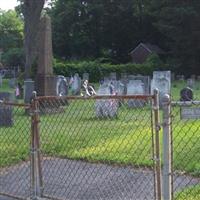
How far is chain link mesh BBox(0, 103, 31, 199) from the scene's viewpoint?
8289 mm

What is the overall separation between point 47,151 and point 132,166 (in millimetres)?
2206

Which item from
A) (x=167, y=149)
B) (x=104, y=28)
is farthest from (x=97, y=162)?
(x=104, y=28)

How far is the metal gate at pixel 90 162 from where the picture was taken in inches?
275

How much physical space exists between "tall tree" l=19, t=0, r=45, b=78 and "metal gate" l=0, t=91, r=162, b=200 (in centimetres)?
2044

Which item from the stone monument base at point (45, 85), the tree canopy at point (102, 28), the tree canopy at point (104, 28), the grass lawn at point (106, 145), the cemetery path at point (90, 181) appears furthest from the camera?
the tree canopy at point (102, 28)

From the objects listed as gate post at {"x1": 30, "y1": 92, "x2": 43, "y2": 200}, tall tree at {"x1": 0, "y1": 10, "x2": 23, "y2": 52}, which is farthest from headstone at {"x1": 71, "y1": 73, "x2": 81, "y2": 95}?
tall tree at {"x1": 0, "y1": 10, "x2": 23, "y2": 52}

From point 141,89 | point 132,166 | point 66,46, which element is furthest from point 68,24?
point 132,166

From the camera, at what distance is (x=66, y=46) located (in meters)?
77.3

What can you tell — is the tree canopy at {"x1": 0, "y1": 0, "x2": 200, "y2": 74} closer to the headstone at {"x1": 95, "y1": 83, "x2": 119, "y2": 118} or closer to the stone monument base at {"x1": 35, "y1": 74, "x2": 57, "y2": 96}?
the stone monument base at {"x1": 35, "y1": 74, "x2": 57, "y2": 96}

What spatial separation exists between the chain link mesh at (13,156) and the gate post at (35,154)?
0.30 m

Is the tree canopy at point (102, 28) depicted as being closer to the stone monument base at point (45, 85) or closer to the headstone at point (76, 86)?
the headstone at point (76, 86)

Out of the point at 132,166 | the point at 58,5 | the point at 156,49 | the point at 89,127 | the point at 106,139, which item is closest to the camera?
the point at 132,166

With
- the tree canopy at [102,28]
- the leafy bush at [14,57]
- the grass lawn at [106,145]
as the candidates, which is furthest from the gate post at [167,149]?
the leafy bush at [14,57]

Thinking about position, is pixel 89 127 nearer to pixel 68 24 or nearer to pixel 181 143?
pixel 181 143
